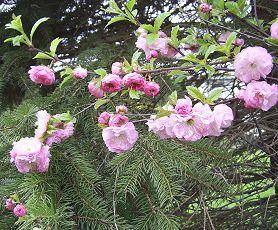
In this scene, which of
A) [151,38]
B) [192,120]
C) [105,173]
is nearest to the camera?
[192,120]

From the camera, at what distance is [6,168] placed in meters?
1.30

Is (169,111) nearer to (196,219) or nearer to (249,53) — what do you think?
(249,53)

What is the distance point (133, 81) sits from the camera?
956mm

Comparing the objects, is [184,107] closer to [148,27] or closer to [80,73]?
[148,27]

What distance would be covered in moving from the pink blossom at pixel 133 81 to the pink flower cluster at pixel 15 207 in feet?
1.26

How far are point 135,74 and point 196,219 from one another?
103 centimetres

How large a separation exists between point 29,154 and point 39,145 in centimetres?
3

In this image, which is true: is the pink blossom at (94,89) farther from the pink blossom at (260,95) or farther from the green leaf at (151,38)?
the pink blossom at (260,95)

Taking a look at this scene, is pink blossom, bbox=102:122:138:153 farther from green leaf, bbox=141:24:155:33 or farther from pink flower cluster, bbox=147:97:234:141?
green leaf, bbox=141:24:155:33

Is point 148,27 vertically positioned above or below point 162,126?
above

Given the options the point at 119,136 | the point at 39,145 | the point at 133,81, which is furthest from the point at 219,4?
the point at 39,145

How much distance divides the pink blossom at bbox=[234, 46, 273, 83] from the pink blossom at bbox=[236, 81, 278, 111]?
0.02 metres

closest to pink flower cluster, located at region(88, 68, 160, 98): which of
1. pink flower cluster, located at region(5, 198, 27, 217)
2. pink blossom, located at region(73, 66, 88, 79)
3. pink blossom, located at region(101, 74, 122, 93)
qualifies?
pink blossom, located at region(101, 74, 122, 93)

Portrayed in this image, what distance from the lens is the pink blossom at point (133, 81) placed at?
951 millimetres
